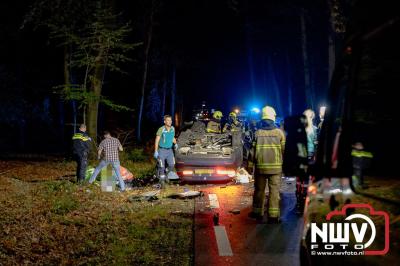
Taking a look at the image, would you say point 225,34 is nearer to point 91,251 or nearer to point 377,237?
point 91,251

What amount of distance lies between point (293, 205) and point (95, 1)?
1167cm

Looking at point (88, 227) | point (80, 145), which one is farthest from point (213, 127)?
point (88, 227)

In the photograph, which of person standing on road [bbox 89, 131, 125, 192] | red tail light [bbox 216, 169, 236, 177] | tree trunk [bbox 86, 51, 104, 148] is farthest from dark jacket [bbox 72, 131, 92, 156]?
tree trunk [bbox 86, 51, 104, 148]

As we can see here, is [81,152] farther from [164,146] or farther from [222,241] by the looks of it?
[222,241]

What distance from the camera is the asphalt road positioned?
20.2ft

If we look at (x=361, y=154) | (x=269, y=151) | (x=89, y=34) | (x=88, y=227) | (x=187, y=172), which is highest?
(x=89, y=34)

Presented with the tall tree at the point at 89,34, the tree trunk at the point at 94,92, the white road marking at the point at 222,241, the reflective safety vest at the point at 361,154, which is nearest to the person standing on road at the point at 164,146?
the white road marking at the point at 222,241

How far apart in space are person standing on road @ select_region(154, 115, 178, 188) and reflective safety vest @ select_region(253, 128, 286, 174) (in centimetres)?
466

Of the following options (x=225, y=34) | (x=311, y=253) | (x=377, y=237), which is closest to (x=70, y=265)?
(x=311, y=253)

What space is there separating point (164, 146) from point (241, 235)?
542 cm

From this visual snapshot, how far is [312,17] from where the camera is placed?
3434 centimetres

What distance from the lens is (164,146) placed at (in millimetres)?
12328

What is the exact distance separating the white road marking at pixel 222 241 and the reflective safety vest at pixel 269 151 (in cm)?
121

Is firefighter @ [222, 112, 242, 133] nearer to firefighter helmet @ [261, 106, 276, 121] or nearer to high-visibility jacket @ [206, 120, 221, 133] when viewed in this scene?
high-visibility jacket @ [206, 120, 221, 133]
